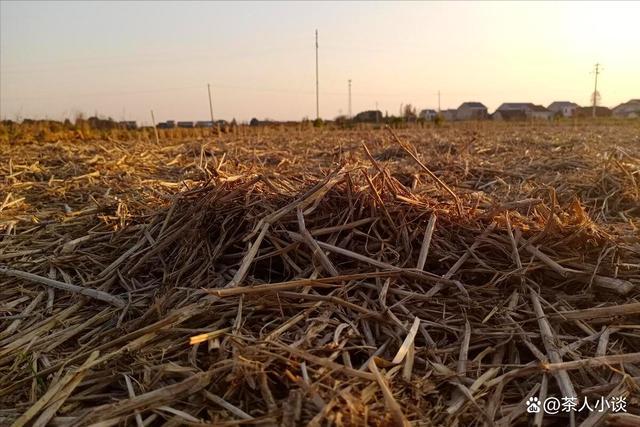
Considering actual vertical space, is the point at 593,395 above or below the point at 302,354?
below

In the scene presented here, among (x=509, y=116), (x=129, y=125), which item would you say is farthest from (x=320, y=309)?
(x=509, y=116)

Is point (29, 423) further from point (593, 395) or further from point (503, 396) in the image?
point (593, 395)

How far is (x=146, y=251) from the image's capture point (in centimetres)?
238

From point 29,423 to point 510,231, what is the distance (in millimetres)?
1938

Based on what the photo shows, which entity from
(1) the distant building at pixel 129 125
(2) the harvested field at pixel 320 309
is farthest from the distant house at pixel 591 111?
(2) the harvested field at pixel 320 309

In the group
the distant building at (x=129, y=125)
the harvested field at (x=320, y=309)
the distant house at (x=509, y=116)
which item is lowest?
the harvested field at (x=320, y=309)

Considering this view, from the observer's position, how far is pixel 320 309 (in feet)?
5.72

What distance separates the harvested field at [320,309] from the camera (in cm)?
133

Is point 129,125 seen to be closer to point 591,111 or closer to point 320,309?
point 320,309

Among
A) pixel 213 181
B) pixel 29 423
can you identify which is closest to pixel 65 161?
pixel 213 181

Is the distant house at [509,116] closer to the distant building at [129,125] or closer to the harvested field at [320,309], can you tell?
the distant building at [129,125]

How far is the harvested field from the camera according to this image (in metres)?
1.33

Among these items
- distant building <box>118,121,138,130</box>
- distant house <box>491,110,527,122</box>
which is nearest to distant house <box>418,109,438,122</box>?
distant house <box>491,110,527,122</box>

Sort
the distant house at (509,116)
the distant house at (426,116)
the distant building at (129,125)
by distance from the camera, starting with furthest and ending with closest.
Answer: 1. the distant house at (509,116)
2. the distant house at (426,116)
3. the distant building at (129,125)
